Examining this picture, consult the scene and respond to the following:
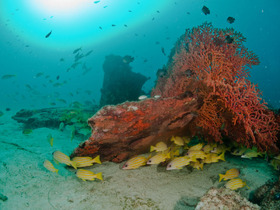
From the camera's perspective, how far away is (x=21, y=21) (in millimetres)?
98125

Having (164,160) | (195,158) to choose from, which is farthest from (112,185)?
(195,158)

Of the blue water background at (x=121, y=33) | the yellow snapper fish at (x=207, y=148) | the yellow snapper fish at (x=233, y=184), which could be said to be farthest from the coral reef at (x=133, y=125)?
the blue water background at (x=121, y=33)

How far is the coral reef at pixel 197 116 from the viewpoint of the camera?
361 cm

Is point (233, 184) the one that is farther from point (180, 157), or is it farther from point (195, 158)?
point (180, 157)

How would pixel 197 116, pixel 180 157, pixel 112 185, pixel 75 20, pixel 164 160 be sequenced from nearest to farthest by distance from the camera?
1. pixel 180 157
2. pixel 112 185
3. pixel 164 160
4. pixel 197 116
5. pixel 75 20

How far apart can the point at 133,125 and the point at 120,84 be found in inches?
522

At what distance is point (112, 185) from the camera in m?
3.40

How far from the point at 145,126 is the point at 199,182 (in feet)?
5.91

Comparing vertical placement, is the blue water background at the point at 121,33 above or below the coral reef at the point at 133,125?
above

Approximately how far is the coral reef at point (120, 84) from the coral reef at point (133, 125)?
11.2 m

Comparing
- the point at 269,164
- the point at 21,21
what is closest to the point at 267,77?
the point at 269,164

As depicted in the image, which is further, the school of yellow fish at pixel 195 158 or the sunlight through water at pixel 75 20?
the sunlight through water at pixel 75 20

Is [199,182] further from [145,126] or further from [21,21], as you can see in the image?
[21,21]

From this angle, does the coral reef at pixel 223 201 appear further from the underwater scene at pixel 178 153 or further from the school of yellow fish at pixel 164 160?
the school of yellow fish at pixel 164 160
